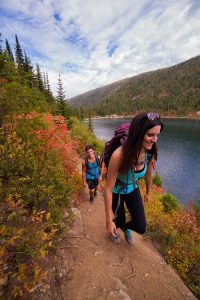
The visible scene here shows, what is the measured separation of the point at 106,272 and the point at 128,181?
1.74 m

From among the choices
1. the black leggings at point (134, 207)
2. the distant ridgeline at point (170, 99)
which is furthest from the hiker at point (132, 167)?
the distant ridgeline at point (170, 99)

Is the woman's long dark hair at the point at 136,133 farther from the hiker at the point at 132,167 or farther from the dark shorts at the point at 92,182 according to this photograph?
the dark shorts at the point at 92,182

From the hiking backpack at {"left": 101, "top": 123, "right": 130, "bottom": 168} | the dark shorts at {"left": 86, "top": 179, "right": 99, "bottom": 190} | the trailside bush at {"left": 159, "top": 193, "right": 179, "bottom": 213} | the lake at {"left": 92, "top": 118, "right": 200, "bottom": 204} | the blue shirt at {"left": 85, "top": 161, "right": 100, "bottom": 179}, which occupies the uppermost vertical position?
the hiking backpack at {"left": 101, "top": 123, "right": 130, "bottom": 168}

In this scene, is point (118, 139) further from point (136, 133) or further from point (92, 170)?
point (92, 170)

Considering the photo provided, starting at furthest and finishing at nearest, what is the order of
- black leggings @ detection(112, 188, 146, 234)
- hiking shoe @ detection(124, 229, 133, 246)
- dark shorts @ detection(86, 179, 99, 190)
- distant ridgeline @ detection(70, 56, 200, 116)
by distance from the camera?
distant ridgeline @ detection(70, 56, 200, 116)
dark shorts @ detection(86, 179, 99, 190)
hiking shoe @ detection(124, 229, 133, 246)
black leggings @ detection(112, 188, 146, 234)

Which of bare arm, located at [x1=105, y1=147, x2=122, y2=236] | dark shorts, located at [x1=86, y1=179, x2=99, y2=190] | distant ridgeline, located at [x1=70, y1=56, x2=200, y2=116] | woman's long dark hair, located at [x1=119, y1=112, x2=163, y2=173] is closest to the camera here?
woman's long dark hair, located at [x1=119, y1=112, x2=163, y2=173]

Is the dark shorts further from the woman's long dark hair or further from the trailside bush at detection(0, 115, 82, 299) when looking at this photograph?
the woman's long dark hair

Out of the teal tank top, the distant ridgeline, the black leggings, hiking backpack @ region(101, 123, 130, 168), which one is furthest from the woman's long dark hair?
the distant ridgeline

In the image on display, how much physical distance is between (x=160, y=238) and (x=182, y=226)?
2.07 metres

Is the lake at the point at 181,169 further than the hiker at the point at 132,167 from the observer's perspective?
Yes

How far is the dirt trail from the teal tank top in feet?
4.88

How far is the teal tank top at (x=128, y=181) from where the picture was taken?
100 inches

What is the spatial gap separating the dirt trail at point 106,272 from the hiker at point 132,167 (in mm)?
721

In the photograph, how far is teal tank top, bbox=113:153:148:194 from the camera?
2.54 meters
